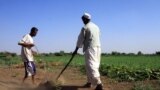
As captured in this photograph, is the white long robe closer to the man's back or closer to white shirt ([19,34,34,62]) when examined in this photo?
the man's back

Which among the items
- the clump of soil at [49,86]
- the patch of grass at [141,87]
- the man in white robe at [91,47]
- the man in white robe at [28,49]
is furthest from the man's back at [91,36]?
the man in white robe at [28,49]

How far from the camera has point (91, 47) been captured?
385 inches

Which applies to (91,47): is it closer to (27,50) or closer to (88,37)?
(88,37)

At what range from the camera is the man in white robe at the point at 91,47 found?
9648 mm

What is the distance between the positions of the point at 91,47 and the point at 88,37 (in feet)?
0.88

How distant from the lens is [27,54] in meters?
11.0

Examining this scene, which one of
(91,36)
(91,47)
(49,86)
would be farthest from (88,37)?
(49,86)

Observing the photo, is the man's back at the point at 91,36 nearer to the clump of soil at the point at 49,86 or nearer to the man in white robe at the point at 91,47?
the man in white robe at the point at 91,47

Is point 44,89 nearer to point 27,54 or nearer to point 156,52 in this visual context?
point 27,54

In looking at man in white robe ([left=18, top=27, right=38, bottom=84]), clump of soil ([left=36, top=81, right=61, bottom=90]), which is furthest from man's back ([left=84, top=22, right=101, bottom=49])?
man in white robe ([left=18, top=27, right=38, bottom=84])

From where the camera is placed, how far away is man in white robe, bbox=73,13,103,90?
31.7ft

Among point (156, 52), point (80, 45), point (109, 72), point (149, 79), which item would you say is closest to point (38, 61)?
point (109, 72)

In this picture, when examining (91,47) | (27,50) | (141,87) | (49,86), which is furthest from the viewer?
(27,50)

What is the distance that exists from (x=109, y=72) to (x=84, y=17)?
5.04 meters
